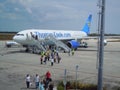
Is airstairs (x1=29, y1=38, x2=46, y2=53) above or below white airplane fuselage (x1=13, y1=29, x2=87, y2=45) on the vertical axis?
below

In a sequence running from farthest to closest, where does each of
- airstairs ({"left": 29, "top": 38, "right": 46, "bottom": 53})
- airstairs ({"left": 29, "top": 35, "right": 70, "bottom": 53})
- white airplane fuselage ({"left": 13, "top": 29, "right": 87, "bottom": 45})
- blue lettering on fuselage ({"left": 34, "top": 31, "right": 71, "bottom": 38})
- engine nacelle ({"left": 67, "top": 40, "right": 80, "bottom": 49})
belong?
engine nacelle ({"left": 67, "top": 40, "right": 80, "bottom": 49}) → blue lettering on fuselage ({"left": 34, "top": 31, "right": 71, "bottom": 38}) → airstairs ({"left": 29, "top": 35, "right": 70, "bottom": 53}) → white airplane fuselage ({"left": 13, "top": 29, "right": 87, "bottom": 45}) → airstairs ({"left": 29, "top": 38, "right": 46, "bottom": 53})

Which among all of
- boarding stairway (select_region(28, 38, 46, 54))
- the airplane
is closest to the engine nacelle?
the airplane

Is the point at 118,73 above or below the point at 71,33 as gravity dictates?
below

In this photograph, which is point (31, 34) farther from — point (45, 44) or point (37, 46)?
point (45, 44)

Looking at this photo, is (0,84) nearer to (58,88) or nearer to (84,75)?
(58,88)

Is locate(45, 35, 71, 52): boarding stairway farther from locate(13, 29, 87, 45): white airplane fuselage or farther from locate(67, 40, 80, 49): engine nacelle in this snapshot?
locate(67, 40, 80, 49): engine nacelle

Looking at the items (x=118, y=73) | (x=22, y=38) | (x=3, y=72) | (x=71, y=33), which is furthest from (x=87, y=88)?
(x=71, y=33)

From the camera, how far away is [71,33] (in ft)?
197

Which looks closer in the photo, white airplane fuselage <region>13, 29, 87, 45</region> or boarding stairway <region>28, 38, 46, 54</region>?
boarding stairway <region>28, 38, 46, 54</region>

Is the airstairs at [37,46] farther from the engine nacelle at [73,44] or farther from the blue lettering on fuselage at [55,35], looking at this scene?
the engine nacelle at [73,44]

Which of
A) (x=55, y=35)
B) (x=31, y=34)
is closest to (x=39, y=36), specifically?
(x=31, y=34)

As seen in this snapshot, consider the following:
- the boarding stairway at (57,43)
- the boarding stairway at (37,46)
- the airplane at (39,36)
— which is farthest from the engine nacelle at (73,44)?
the boarding stairway at (37,46)

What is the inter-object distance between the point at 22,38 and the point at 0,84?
81.0ft

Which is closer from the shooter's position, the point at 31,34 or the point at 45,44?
the point at 31,34
